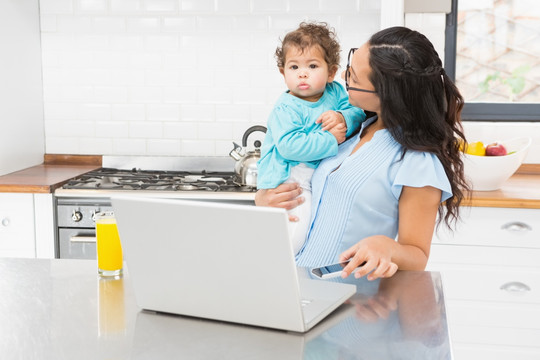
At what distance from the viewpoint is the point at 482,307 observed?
2947 millimetres

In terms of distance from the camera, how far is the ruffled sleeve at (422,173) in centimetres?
157

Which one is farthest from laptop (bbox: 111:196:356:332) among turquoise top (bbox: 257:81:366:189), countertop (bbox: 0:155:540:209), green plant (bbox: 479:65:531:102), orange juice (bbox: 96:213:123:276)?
green plant (bbox: 479:65:531:102)

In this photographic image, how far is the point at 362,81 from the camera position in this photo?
5.49 ft

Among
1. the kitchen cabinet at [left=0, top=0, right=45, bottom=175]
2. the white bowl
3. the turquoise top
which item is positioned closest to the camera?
the turquoise top

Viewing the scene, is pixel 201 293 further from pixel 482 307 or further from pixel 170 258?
pixel 482 307

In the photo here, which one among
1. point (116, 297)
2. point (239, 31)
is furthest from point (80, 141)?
point (116, 297)

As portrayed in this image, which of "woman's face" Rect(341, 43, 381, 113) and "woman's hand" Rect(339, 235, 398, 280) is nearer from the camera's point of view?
"woman's hand" Rect(339, 235, 398, 280)

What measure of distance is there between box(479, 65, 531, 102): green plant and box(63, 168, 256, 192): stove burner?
172 centimetres

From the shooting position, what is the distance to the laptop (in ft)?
3.57

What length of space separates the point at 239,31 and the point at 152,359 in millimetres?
2839

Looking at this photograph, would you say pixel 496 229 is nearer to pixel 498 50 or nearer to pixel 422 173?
pixel 422 173

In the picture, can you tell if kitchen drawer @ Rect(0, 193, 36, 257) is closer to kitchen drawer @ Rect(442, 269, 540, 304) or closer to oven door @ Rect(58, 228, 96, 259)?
oven door @ Rect(58, 228, 96, 259)

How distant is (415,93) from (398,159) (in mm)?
165

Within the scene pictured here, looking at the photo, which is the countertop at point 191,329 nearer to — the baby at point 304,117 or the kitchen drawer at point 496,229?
the baby at point 304,117
